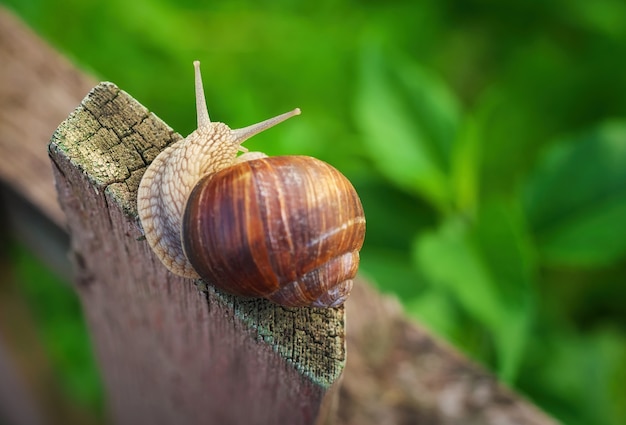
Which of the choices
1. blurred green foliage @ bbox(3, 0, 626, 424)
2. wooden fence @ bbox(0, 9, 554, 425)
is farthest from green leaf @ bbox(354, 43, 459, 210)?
wooden fence @ bbox(0, 9, 554, 425)

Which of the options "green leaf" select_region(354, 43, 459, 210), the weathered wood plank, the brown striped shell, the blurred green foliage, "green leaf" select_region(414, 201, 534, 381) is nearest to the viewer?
the brown striped shell

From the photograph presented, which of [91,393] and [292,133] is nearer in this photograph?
[292,133]

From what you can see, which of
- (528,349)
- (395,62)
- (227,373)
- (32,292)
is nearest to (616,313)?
(528,349)

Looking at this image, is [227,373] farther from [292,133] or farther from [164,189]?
[292,133]

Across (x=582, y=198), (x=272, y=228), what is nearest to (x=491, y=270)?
(x=582, y=198)

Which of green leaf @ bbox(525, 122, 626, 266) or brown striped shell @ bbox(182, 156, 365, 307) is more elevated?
brown striped shell @ bbox(182, 156, 365, 307)

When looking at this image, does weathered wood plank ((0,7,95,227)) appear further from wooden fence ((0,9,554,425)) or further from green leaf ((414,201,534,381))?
green leaf ((414,201,534,381))

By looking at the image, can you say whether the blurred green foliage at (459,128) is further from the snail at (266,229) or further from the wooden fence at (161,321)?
the snail at (266,229)
